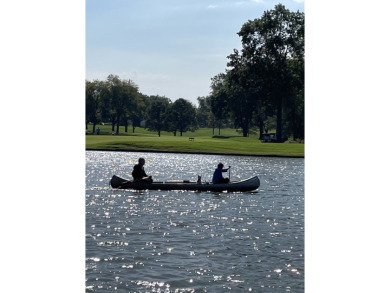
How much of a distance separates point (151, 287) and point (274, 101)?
8249 centimetres

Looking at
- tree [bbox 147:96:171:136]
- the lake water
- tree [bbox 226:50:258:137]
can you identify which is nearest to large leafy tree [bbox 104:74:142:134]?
tree [bbox 147:96:171:136]

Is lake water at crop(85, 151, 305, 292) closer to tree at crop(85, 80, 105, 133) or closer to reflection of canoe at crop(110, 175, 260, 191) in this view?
reflection of canoe at crop(110, 175, 260, 191)

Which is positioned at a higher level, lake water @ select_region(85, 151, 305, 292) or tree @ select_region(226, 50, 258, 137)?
tree @ select_region(226, 50, 258, 137)

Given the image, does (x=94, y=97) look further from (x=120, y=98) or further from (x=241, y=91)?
(x=241, y=91)

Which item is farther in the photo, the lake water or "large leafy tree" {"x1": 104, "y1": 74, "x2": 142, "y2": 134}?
"large leafy tree" {"x1": 104, "y1": 74, "x2": 142, "y2": 134}

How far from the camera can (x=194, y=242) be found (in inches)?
641

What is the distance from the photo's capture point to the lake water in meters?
12.3

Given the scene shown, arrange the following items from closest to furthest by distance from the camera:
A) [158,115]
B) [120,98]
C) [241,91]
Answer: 1. [241,91]
2. [120,98]
3. [158,115]

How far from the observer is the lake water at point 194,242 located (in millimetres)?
12258

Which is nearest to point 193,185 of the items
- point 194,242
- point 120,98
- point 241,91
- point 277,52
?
point 194,242

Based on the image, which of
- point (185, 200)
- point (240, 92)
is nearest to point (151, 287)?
point (185, 200)

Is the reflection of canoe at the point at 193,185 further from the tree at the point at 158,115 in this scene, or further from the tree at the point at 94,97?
the tree at the point at 158,115
